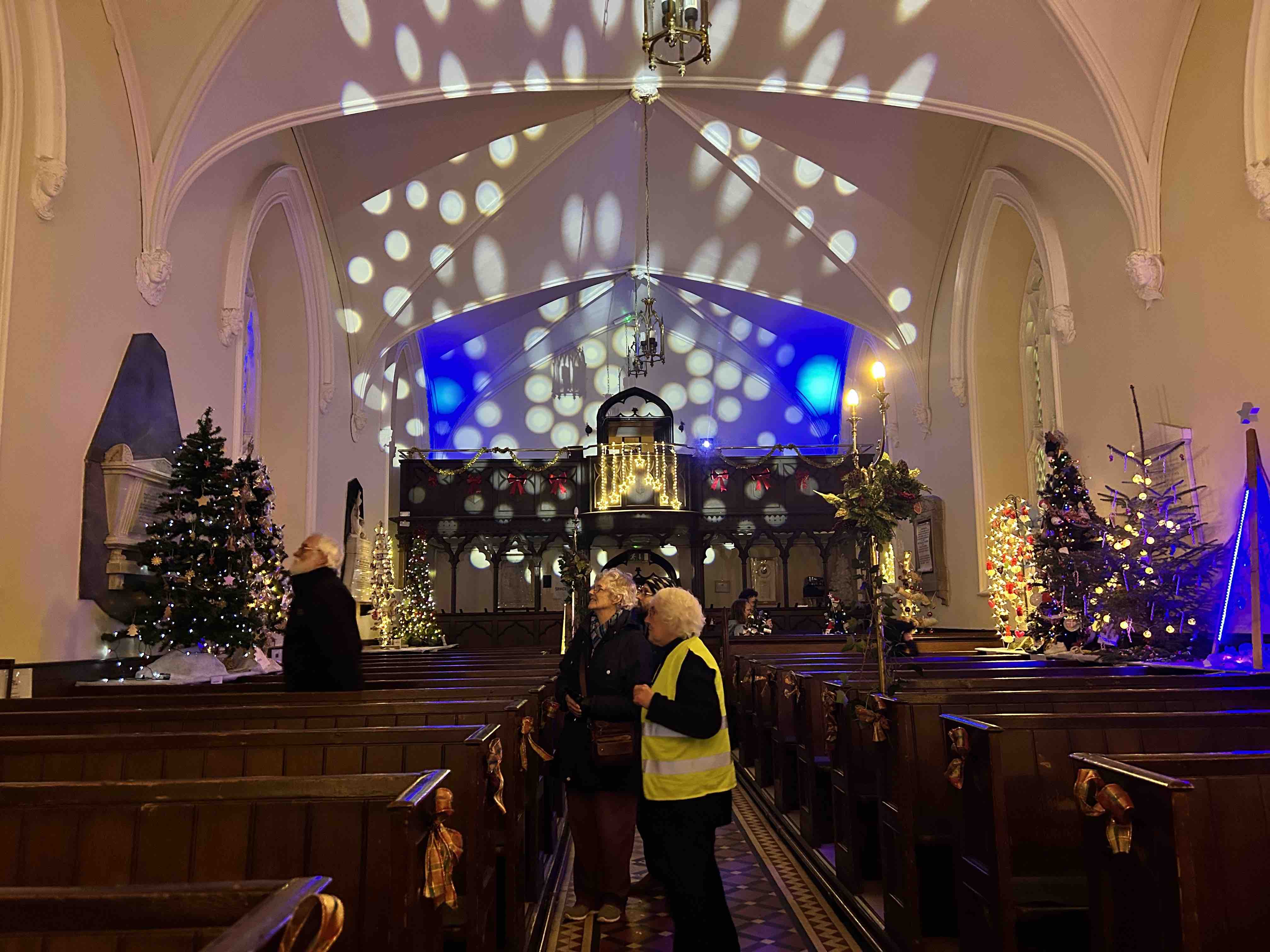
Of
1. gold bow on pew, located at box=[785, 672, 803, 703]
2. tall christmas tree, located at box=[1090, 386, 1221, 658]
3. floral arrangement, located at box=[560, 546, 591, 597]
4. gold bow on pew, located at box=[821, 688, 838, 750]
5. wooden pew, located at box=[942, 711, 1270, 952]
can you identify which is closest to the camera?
wooden pew, located at box=[942, 711, 1270, 952]

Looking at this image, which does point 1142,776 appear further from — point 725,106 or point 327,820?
point 725,106

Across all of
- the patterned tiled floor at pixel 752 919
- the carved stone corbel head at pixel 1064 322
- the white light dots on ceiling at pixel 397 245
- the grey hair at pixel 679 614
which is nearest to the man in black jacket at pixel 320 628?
the grey hair at pixel 679 614

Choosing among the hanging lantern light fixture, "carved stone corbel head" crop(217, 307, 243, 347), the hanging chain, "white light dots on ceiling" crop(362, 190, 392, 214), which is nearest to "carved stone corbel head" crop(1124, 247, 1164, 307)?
the hanging chain

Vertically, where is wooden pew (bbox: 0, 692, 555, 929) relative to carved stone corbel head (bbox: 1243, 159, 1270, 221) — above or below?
below

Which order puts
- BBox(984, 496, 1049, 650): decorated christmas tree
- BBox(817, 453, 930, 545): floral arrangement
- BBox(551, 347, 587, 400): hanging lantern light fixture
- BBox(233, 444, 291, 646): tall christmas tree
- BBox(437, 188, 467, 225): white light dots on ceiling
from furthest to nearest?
BBox(551, 347, 587, 400): hanging lantern light fixture → BBox(437, 188, 467, 225): white light dots on ceiling → BBox(984, 496, 1049, 650): decorated christmas tree → BBox(233, 444, 291, 646): tall christmas tree → BBox(817, 453, 930, 545): floral arrangement

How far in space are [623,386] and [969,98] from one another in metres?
12.6

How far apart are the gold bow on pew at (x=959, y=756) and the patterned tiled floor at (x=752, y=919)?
3.92 feet

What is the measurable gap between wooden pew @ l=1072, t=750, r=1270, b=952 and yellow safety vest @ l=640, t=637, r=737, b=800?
5.11 ft

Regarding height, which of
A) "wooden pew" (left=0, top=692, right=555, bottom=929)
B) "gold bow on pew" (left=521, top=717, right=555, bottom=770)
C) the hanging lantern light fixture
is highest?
the hanging lantern light fixture

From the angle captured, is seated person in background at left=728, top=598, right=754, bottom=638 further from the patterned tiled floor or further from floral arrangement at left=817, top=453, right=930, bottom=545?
floral arrangement at left=817, top=453, right=930, bottom=545

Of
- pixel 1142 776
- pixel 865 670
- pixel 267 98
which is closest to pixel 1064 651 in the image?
pixel 865 670

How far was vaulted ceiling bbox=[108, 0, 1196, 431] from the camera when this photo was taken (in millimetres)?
9656

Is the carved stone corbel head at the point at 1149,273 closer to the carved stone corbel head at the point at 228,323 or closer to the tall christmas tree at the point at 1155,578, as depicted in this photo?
the tall christmas tree at the point at 1155,578

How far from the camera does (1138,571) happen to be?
8.43 meters
